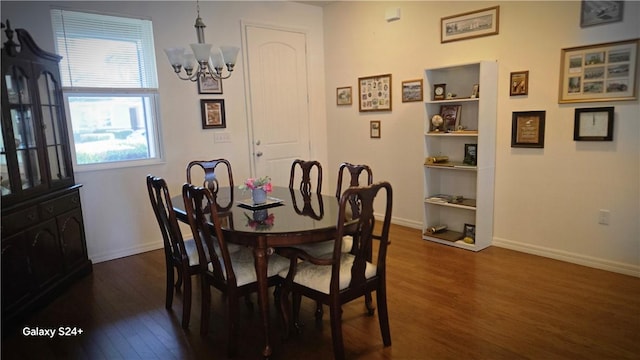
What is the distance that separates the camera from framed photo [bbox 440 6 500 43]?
376 cm

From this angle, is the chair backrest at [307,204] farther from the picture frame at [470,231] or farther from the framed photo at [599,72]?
the framed photo at [599,72]

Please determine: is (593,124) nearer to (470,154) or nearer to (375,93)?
(470,154)

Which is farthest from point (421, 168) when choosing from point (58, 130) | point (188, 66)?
point (58, 130)

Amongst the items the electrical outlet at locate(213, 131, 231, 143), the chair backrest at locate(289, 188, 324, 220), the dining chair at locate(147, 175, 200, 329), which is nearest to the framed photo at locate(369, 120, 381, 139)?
the electrical outlet at locate(213, 131, 231, 143)

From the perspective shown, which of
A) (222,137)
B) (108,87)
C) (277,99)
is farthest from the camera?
(277,99)

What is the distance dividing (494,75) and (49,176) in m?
3.87

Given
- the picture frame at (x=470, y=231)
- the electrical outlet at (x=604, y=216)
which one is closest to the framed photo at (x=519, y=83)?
the electrical outlet at (x=604, y=216)

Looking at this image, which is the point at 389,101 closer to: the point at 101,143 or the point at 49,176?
the point at 101,143

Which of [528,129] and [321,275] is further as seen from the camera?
[528,129]

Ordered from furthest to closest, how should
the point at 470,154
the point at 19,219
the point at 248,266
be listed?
the point at 470,154 < the point at 19,219 < the point at 248,266

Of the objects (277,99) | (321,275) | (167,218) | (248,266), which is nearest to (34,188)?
(167,218)

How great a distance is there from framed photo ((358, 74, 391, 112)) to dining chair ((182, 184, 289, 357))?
289cm

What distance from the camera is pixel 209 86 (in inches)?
A: 176

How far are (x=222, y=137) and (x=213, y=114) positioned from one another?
0.28 m
